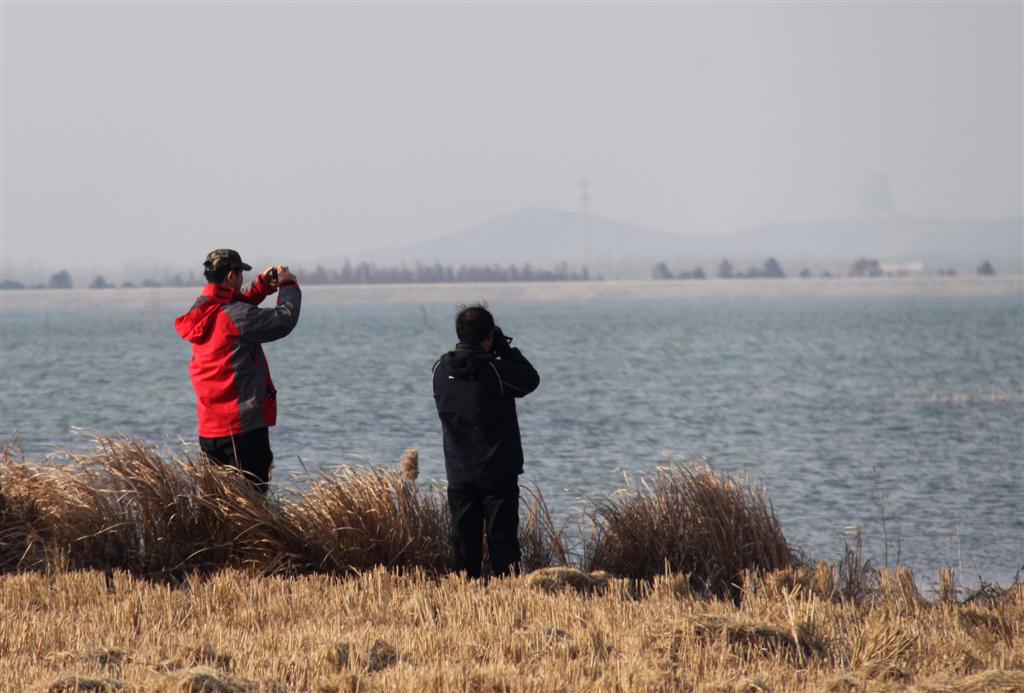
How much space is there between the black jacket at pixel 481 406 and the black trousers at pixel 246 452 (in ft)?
4.18

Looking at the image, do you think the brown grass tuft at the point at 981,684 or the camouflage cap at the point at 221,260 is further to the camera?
the camouflage cap at the point at 221,260

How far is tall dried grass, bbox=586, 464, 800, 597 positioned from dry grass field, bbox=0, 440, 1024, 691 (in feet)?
0.05

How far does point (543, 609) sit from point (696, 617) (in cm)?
87

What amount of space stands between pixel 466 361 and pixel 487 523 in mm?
1014

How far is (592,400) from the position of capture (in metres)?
40.9

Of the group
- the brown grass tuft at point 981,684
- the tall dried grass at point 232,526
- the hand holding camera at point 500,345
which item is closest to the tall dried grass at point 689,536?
the tall dried grass at point 232,526

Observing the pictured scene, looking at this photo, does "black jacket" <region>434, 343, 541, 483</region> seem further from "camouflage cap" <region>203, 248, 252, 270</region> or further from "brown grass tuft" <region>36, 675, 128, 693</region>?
"brown grass tuft" <region>36, 675, 128, 693</region>

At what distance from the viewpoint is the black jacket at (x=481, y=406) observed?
7.53 m

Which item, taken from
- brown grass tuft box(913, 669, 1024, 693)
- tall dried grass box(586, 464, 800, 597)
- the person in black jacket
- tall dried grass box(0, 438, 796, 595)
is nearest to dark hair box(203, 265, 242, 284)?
tall dried grass box(0, 438, 796, 595)

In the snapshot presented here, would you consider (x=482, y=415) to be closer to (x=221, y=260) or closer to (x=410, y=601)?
(x=410, y=601)

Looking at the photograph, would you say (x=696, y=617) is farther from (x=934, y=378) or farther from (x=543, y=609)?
(x=934, y=378)

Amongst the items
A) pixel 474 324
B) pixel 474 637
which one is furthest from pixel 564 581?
pixel 474 324

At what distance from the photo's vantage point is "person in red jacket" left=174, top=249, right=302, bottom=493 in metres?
7.92

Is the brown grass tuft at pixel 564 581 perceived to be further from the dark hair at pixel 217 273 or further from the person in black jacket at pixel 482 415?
the dark hair at pixel 217 273
